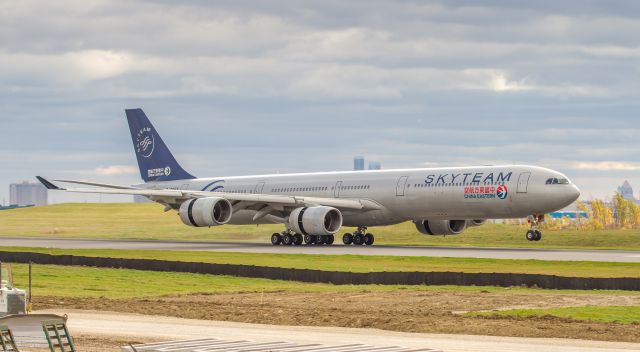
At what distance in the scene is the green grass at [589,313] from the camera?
28125 millimetres

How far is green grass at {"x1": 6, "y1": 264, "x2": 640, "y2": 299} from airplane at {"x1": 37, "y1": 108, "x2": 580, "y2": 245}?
80.4 ft

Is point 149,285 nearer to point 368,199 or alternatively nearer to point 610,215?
point 368,199

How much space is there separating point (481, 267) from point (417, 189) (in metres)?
21.1

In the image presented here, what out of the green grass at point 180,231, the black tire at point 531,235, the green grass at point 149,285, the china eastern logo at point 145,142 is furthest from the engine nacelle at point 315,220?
the green grass at point 149,285

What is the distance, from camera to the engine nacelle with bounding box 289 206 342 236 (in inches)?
2795

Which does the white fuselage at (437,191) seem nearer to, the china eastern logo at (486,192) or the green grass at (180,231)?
the china eastern logo at (486,192)

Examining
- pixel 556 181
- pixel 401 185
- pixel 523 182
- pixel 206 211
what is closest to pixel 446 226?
pixel 401 185

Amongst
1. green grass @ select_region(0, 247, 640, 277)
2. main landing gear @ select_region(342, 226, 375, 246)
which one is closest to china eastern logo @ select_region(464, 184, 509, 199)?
main landing gear @ select_region(342, 226, 375, 246)

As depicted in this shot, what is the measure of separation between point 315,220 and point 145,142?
2344cm

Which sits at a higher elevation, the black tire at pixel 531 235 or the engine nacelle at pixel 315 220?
the engine nacelle at pixel 315 220

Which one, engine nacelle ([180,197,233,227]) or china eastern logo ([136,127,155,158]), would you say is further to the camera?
china eastern logo ([136,127,155,158])

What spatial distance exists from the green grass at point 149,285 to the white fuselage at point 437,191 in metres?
24.7

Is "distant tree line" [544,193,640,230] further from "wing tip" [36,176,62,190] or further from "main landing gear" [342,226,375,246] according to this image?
"wing tip" [36,176,62,190]

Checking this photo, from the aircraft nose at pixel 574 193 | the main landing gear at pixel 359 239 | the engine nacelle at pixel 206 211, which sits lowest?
the main landing gear at pixel 359 239
